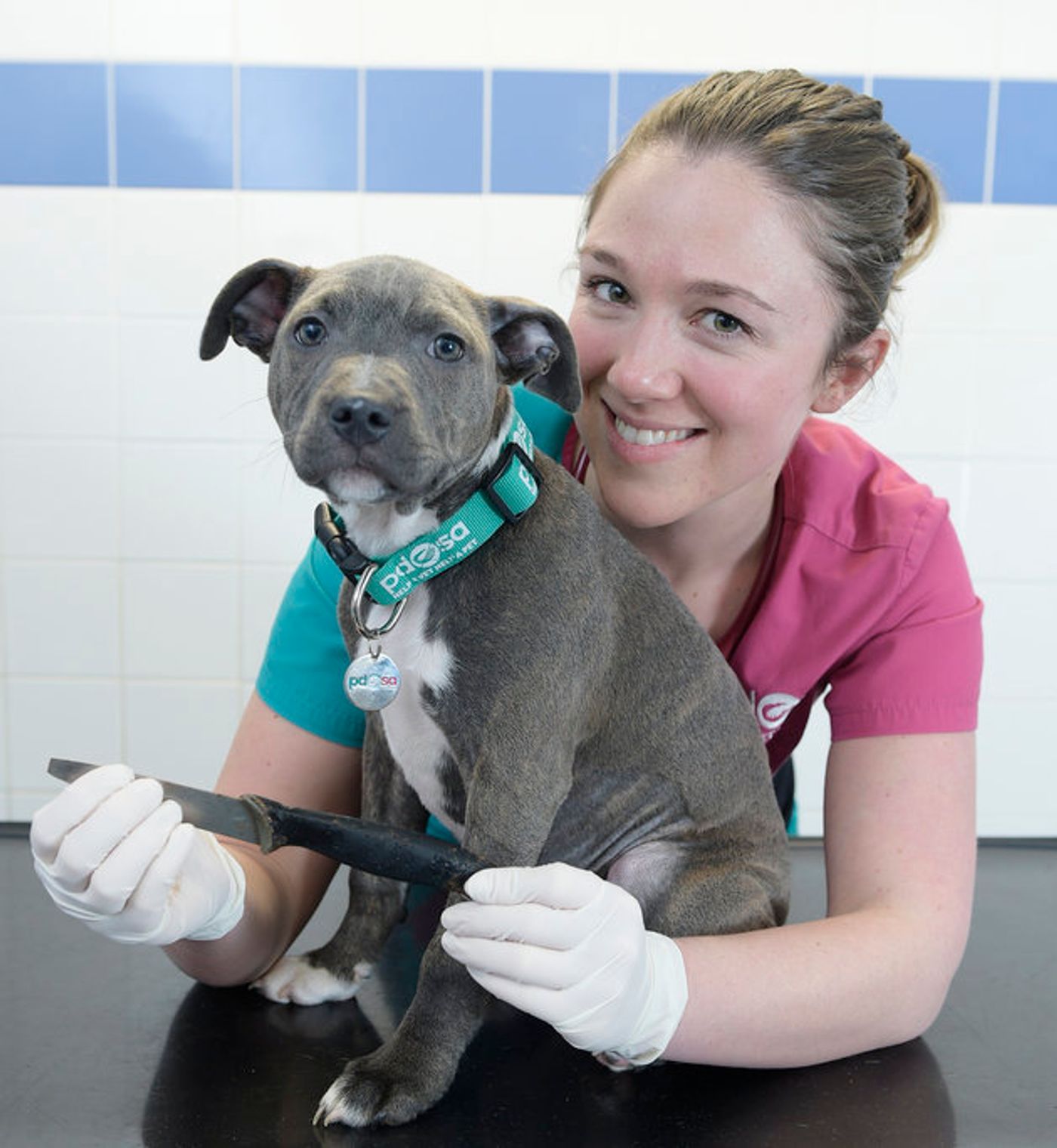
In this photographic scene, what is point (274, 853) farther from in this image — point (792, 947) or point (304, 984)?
point (792, 947)

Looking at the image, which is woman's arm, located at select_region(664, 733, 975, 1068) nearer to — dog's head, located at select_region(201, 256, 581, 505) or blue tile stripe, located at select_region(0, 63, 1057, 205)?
dog's head, located at select_region(201, 256, 581, 505)

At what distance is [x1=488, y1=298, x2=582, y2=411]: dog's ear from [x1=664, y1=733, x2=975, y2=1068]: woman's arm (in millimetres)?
530

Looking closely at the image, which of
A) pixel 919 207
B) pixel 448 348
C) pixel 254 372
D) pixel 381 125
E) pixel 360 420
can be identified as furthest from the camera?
pixel 254 372

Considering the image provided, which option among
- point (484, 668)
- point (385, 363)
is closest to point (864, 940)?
point (484, 668)

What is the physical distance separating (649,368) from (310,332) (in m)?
0.40

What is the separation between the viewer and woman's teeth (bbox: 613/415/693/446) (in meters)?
1.37

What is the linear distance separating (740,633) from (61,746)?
6.40 ft

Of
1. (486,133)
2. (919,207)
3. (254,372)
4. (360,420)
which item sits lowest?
(254,372)

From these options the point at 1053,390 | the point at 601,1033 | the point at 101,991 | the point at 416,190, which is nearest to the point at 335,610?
the point at 101,991

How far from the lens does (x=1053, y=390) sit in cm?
275

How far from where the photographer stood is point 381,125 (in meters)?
2.63

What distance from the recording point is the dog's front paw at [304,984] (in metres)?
1.24

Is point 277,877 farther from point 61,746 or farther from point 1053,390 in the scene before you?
point 1053,390

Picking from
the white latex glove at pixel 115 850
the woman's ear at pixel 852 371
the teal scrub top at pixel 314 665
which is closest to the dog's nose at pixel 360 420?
the white latex glove at pixel 115 850
